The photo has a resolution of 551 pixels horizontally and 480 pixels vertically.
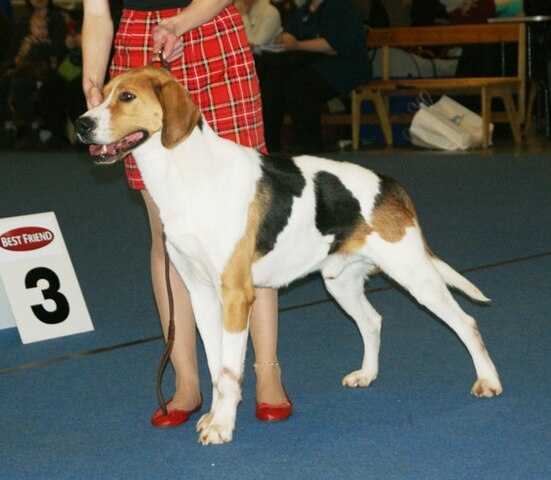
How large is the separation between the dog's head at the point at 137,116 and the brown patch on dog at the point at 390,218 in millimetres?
714

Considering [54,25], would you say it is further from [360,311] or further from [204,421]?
[204,421]

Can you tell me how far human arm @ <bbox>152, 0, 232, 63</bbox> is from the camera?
2.97m

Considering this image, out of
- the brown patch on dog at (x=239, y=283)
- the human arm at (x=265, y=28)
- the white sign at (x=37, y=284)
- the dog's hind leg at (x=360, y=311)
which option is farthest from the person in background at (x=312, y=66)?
the brown patch on dog at (x=239, y=283)

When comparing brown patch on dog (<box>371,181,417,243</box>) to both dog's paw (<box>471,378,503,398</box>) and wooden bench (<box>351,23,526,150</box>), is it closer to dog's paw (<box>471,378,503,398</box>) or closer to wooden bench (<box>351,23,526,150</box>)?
dog's paw (<box>471,378,503,398</box>)

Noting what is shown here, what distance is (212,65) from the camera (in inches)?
128

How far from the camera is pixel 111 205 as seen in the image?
25.8 feet

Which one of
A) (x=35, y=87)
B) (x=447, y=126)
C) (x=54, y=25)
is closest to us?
(x=447, y=126)

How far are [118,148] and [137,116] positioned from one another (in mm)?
105

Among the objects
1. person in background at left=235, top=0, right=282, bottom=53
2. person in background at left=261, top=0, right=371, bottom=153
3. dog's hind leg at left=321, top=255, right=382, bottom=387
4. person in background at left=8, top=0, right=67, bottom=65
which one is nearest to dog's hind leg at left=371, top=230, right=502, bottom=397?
dog's hind leg at left=321, top=255, right=382, bottom=387

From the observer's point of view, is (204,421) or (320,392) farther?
(320,392)

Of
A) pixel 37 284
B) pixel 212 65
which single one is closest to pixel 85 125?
pixel 212 65

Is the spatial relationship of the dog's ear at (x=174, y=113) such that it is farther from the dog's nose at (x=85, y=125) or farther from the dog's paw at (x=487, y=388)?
the dog's paw at (x=487, y=388)

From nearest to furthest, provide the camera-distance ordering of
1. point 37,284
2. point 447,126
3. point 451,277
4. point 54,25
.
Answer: point 451,277, point 37,284, point 447,126, point 54,25

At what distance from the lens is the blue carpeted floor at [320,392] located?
2.86 meters
